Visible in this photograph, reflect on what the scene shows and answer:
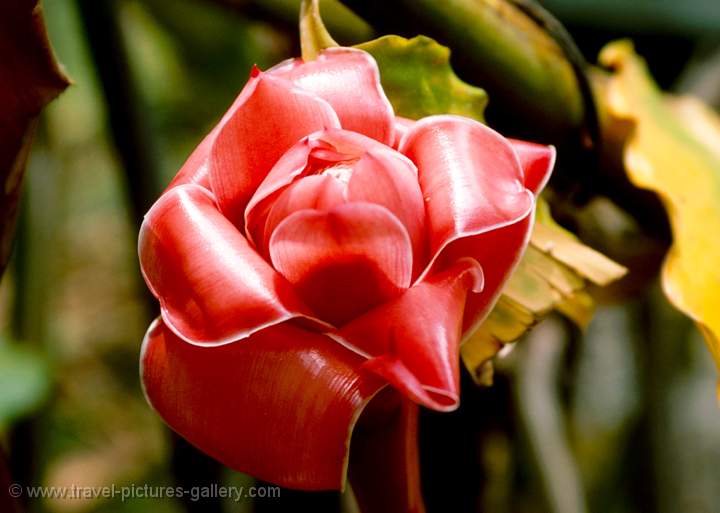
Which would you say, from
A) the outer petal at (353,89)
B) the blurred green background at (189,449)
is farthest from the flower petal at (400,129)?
the blurred green background at (189,449)

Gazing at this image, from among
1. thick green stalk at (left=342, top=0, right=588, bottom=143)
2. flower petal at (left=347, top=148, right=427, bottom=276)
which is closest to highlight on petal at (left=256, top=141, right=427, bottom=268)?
flower petal at (left=347, top=148, right=427, bottom=276)

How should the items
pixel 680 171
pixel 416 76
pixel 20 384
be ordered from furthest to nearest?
pixel 20 384
pixel 680 171
pixel 416 76

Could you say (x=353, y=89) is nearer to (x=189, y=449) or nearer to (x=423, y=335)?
(x=423, y=335)

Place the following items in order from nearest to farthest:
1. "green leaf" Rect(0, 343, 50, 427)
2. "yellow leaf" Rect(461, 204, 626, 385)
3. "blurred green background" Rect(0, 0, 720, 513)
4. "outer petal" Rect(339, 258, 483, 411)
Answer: "outer petal" Rect(339, 258, 483, 411) → "yellow leaf" Rect(461, 204, 626, 385) → "blurred green background" Rect(0, 0, 720, 513) → "green leaf" Rect(0, 343, 50, 427)

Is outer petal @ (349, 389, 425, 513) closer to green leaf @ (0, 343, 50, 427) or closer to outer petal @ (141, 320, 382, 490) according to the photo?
outer petal @ (141, 320, 382, 490)

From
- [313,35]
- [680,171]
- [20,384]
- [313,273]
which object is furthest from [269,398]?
[20,384]

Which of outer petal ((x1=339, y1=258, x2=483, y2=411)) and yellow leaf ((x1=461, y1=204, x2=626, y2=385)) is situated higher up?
outer petal ((x1=339, y1=258, x2=483, y2=411))

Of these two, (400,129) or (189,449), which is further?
(189,449)

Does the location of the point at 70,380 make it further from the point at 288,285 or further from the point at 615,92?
the point at 288,285

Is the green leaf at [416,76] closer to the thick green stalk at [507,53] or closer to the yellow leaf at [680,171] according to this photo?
the thick green stalk at [507,53]
